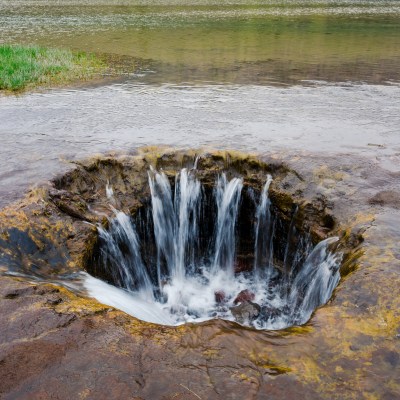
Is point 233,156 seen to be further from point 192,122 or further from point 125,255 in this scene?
point 125,255

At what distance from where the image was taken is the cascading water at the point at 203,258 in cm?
715

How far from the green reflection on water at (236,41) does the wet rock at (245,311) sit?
1083 cm

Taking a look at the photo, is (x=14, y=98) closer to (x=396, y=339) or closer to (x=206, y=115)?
(x=206, y=115)

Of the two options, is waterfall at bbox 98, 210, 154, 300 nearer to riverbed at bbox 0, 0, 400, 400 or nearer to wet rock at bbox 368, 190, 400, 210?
riverbed at bbox 0, 0, 400, 400

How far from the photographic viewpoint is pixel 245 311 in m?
7.16

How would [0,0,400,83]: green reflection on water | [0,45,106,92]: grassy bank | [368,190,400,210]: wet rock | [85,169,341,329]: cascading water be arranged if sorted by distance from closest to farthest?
[368,190,400,210]: wet rock < [85,169,341,329]: cascading water < [0,45,106,92]: grassy bank < [0,0,400,83]: green reflection on water

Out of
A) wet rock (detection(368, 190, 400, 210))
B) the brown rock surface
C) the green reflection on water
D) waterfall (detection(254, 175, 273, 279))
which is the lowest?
waterfall (detection(254, 175, 273, 279))

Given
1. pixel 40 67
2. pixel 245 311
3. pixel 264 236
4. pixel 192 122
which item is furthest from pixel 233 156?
pixel 40 67

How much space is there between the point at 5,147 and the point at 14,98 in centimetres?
582

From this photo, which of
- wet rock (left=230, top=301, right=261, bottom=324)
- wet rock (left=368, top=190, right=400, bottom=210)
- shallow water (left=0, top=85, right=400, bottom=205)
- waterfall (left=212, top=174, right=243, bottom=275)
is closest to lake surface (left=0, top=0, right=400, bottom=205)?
shallow water (left=0, top=85, right=400, bottom=205)

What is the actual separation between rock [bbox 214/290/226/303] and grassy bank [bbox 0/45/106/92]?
1151cm

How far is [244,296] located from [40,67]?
14200 mm

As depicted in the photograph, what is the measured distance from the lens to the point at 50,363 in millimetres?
3812

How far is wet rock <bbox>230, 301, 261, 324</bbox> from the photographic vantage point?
22.8 ft
